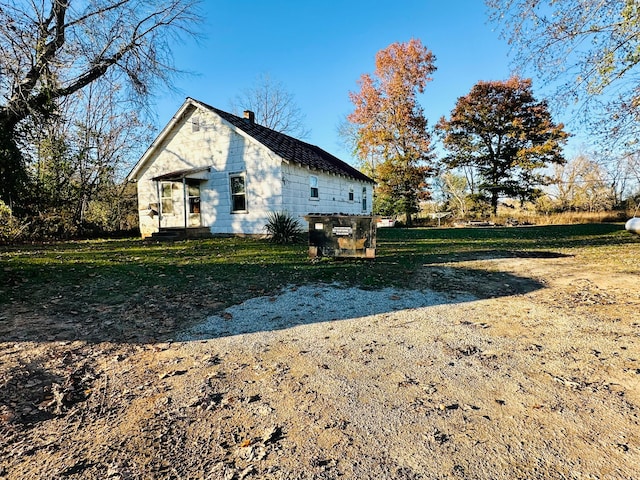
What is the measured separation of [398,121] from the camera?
28.7 m

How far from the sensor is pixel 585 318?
4215 millimetres

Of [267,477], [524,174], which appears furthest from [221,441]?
[524,174]

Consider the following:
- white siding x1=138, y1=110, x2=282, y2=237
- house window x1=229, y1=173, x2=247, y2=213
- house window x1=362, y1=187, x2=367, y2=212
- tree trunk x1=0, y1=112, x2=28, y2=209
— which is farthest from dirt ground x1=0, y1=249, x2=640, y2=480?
house window x1=362, y1=187, x2=367, y2=212

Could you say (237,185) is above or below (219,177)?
below

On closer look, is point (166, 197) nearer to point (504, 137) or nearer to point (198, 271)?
point (198, 271)

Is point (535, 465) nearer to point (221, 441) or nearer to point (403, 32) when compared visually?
point (221, 441)

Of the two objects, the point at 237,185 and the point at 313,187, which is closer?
the point at 237,185

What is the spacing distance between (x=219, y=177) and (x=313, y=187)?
4.46 m

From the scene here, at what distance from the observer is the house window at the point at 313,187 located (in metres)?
16.0

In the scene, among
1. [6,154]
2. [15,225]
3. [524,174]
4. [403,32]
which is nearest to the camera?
[6,154]

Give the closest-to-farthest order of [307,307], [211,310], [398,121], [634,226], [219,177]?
[211,310] < [307,307] < [219,177] < [634,226] < [398,121]

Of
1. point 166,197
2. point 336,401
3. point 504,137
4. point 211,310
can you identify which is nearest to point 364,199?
point 166,197

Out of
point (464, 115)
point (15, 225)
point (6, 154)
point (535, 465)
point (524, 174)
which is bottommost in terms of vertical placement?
→ point (535, 465)

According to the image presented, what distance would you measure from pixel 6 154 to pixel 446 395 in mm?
12632
